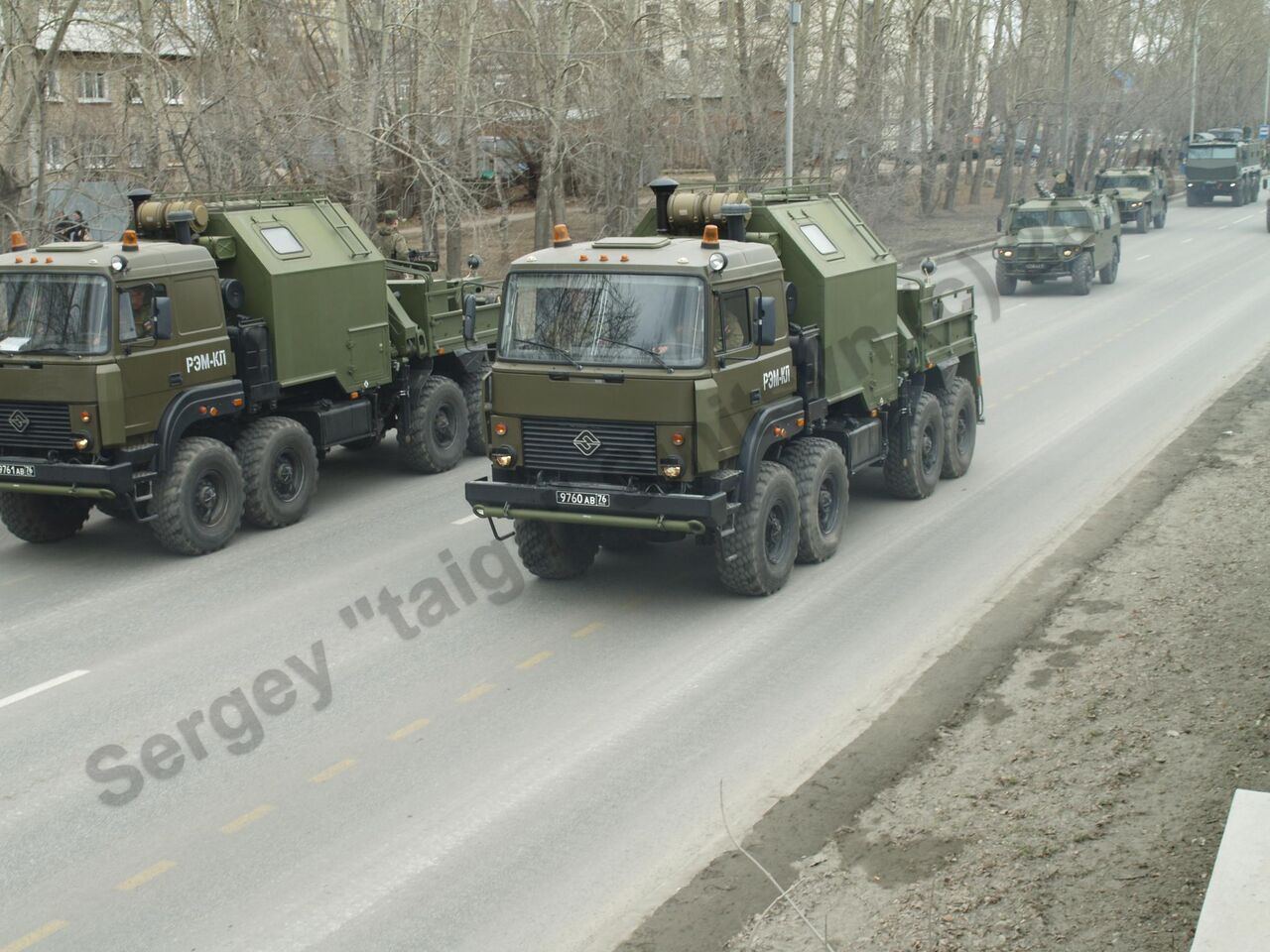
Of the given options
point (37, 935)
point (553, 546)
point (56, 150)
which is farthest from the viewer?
point (56, 150)

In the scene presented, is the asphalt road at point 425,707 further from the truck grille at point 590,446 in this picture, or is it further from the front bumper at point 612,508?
the truck grille at point 590,446

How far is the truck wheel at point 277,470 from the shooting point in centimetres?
1360

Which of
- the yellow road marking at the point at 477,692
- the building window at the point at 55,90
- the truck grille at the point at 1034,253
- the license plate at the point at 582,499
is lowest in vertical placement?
the yellow road marking at the point at 477,692

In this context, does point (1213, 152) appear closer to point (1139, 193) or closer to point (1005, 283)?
point (1139, 193)

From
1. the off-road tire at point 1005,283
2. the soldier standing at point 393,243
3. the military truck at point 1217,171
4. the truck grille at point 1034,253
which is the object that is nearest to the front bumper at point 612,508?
the soldier standing at point 393,243

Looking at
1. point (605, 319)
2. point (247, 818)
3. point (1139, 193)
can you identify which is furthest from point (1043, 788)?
point (1139, 193)

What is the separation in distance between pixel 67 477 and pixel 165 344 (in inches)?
54.1

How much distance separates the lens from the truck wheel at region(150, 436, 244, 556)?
500 inches

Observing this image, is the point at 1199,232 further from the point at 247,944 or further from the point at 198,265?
the point at 247,944

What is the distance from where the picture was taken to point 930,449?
14.7 meters

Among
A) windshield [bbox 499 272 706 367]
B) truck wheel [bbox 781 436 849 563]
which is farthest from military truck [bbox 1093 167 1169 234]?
windshield [bbox 499 272 706 367]

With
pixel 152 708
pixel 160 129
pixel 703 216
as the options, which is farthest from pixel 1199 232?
pixel 152 708

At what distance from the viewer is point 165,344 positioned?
500 inches

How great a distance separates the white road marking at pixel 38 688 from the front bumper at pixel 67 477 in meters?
2.49
